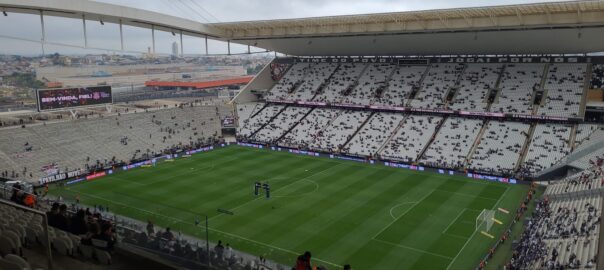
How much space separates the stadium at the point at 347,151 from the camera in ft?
75.5

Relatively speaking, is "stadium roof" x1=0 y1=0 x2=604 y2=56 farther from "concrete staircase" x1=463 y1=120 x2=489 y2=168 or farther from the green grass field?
the green grass field

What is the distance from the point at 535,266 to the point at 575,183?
1459cm

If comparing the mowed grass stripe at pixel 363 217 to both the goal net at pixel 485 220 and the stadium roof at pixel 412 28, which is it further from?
the stadium roof at pixel 412 28

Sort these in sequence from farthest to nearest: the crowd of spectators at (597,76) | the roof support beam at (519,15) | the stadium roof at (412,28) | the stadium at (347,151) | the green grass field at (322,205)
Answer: the crowd of spectators at (597,76) < the roof support beam at (519,15) < the stadium roof at (412,28) < the green grass field at (322,205) < the stadium at (347,151)

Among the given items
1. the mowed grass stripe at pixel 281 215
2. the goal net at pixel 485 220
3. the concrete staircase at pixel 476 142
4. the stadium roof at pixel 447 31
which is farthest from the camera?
the concrete staircase at pixel 476 142

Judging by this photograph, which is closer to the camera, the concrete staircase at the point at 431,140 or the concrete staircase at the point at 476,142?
the concrete staircase at the point at 476,142

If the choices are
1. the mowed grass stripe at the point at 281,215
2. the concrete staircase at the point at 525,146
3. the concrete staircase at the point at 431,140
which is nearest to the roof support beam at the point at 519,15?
the concrete staircase at the point at 525,146

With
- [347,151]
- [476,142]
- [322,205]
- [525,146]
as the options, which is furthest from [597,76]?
[322,205]

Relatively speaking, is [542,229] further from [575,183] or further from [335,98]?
[335,98]

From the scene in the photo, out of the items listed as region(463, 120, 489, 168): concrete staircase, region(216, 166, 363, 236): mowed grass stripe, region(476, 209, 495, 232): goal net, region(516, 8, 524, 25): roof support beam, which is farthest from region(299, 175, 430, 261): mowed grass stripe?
region(516, 8, 524, 25): roof support beam

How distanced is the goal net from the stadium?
16 cm

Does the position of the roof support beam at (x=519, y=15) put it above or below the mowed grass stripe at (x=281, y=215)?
above

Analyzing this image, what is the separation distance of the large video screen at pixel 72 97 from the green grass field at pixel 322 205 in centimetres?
1206

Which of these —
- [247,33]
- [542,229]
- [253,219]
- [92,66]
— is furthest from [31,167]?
[92,66]
